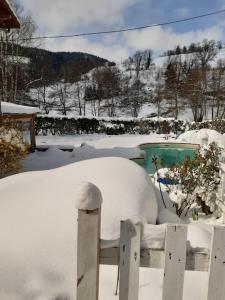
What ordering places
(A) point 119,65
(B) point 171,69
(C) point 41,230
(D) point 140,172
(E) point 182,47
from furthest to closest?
(E) point 182,47, (A) point 119,65, (B) point 171,69, (D) point 140,172, (C) point 41,230

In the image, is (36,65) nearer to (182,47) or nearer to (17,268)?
(17,268)

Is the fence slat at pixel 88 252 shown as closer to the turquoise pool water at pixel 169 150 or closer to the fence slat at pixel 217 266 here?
the fence slat at pixel 217 266

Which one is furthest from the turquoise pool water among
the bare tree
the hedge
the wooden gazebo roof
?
the bare tree

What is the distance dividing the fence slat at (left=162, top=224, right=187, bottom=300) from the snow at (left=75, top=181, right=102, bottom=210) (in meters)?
0.33

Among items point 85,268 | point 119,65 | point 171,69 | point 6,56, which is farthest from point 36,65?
point 85,268

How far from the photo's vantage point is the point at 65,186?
2869 mm

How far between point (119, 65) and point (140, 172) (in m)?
45.9

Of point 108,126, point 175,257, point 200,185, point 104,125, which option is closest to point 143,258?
point 175,257

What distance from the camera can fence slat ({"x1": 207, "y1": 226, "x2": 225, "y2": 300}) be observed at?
4.01 ft

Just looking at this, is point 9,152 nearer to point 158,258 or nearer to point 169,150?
point 158,258

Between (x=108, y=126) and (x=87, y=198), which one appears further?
(x=108, y=126)

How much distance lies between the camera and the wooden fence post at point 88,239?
1230 millimetres

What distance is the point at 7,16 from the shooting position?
8172mm

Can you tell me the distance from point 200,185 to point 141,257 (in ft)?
11.5
